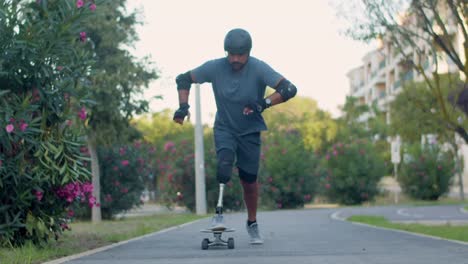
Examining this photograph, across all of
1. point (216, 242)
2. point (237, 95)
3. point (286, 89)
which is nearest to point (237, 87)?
point (237, 95)

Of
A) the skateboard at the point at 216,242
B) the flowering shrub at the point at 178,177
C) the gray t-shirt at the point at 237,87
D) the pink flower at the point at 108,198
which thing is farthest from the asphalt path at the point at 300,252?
the flowering shrub at the point at 178,177

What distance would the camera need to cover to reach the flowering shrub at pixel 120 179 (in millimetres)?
24125

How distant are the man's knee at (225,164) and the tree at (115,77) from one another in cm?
1211

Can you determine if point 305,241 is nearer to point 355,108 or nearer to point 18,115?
point 18,115

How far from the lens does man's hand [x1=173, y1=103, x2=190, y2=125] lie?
7891 mm

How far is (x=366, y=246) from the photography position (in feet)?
25.5

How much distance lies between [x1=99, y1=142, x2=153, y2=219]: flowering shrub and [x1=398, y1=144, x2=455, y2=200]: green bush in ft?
53.8

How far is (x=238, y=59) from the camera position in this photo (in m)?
7.83

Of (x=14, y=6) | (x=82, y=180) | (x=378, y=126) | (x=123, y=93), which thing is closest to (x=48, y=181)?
(x=82, y=180)

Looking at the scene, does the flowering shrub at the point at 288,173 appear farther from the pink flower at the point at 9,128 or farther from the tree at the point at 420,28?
the pink flower at the point at 9,128

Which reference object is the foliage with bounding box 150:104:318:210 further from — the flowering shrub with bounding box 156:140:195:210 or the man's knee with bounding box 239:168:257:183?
the man's knee with bounding box 239:168:257:183

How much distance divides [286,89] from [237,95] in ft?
1.52

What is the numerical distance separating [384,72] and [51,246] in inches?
3323

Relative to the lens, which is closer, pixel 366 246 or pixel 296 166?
pixel 366 246
